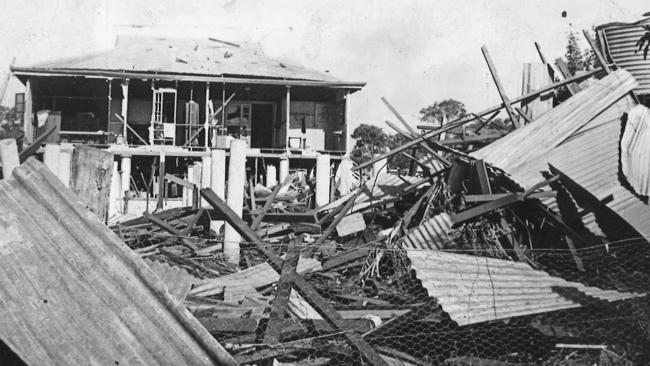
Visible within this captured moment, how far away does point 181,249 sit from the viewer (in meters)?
9.38

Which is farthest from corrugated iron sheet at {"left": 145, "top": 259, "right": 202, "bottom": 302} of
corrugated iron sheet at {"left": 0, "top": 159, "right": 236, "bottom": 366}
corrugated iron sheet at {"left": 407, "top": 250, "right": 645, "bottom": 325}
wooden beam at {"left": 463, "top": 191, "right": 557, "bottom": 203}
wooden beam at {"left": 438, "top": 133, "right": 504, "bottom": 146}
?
wooden beam at {"left": 438, "top": 133, "right": 504, "bottom": 146}

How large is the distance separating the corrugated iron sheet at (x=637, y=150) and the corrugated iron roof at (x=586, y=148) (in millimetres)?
104

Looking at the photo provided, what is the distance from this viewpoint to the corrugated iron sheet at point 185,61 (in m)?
25.5

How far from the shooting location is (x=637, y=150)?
24.1 feet

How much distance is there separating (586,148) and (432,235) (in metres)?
2.36

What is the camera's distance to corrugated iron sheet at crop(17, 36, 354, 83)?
25484 millimetres

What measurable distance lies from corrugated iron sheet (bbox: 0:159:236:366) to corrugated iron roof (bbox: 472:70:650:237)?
4.94 m

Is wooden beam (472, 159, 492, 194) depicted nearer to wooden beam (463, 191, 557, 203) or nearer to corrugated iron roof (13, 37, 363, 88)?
wooden beam (463, 191, 557, 203)

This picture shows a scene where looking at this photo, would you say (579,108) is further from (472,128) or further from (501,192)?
(472,128)

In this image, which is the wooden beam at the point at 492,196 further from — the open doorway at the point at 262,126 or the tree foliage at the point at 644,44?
the open doorway at the point at 262,126

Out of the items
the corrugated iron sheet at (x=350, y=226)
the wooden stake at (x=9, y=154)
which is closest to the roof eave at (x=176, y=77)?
the corrugated iron sheet at (x=350, y=226)

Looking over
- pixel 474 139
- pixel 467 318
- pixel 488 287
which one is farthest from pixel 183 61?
pixel 467 318

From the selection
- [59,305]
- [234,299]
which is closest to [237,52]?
[234,299]

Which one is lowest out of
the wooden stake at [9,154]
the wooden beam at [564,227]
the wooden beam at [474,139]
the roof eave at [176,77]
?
the wooden beam at [564,227]
